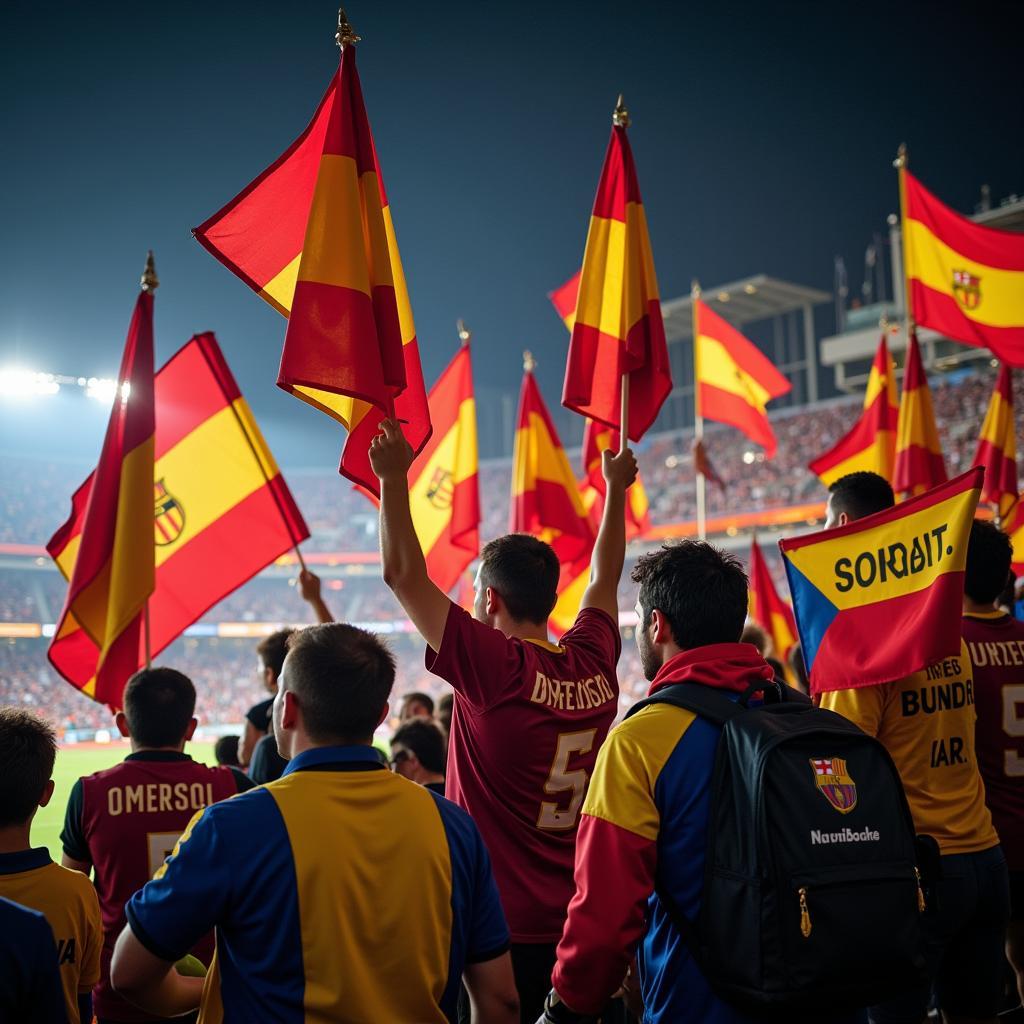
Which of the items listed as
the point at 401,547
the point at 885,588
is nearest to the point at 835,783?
the point at 401,547

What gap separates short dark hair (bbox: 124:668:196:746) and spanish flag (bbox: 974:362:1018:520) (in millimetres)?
6761

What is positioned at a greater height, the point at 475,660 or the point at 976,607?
the point at 976,607

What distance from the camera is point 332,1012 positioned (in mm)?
2004

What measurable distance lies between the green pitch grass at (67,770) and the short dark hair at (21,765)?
7788 mm

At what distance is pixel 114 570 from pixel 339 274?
7.14 ft

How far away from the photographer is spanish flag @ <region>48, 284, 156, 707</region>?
4.88 m

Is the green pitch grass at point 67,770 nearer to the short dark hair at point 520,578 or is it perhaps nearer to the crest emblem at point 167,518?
the crest emblem at point 167,518

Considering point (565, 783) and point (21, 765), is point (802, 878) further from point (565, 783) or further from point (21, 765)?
point (21, 765)

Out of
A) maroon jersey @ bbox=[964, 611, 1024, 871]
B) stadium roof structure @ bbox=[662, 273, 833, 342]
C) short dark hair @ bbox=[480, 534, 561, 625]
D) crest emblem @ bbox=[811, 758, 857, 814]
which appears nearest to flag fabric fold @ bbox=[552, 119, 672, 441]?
short dark hair @ bbox=[480, 534, 561, 625]

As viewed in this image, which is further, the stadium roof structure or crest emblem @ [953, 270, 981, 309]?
the stadium roof structure

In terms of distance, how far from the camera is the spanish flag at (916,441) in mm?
7734

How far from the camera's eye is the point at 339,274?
3.55 m

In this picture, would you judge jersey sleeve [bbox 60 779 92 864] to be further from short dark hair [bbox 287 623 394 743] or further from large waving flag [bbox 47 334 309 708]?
large waving flag [bbox 47 334 309 708]

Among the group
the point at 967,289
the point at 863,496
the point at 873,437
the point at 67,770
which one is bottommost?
the point at 67,770
